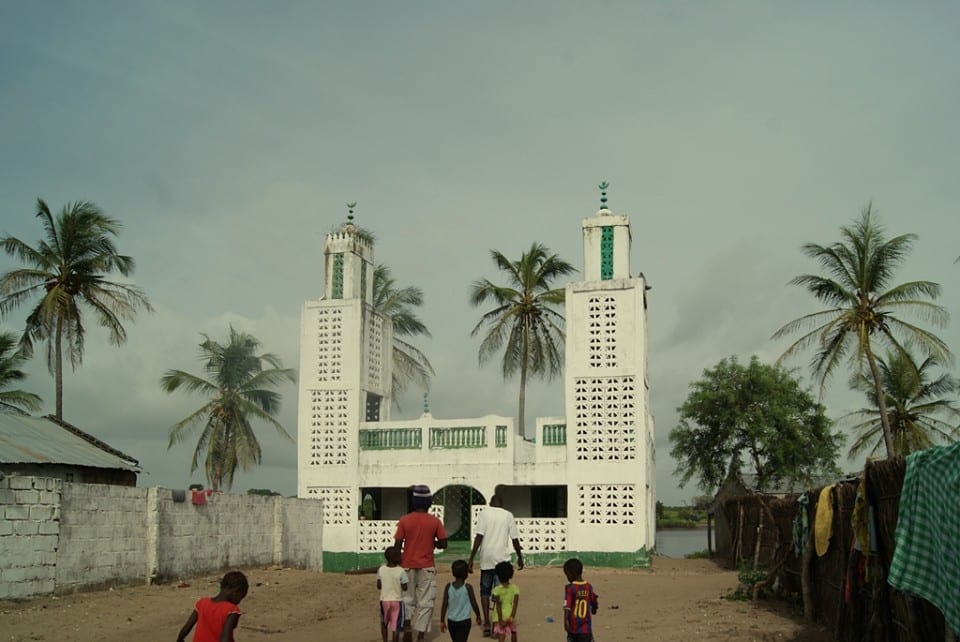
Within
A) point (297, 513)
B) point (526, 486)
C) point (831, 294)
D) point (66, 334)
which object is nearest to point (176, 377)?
point (66, 334)

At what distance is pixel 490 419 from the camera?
77.6ft

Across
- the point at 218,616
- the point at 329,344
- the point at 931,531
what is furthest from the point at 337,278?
the point at 931,531

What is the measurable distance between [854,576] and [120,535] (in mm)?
11151

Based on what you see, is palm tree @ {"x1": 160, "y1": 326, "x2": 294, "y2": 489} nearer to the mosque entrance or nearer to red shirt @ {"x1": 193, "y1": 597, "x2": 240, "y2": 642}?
the mosque entrance

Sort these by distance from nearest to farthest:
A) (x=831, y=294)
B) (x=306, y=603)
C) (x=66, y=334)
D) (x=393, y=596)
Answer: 1. (x=393, y=596)
2. (x=306, y=603)
3. (x=831, y=294)
4. (x=66, y=334)

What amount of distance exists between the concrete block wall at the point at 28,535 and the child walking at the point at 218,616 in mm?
7757

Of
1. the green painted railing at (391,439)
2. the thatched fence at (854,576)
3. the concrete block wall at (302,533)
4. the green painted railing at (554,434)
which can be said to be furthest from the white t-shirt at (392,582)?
the green painted railing at (391,439)

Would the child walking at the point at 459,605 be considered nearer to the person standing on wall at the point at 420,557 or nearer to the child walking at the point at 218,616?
the person standing on wall at the point at 420,557

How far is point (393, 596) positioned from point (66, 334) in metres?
19.3

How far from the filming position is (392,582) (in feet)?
30.6

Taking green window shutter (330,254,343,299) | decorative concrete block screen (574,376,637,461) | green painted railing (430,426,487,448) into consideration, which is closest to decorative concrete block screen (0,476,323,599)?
green painted railing (430,426,487,448)

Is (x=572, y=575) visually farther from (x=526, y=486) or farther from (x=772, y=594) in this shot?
(x=526, y=486)

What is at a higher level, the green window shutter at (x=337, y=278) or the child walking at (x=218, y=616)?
the green window shutter at (x=337, y=278)

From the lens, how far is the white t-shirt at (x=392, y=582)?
30.5ft
